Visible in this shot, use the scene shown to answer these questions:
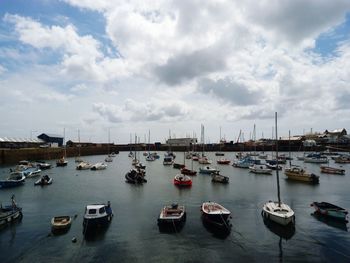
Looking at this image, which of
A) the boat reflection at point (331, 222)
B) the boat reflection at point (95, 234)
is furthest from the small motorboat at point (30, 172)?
the boat reflection at point (331, 222)

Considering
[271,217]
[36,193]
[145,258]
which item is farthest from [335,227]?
[36,193]

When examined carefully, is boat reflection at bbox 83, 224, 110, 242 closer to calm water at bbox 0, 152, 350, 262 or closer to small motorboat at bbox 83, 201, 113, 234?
calm water at bbox 0, 152, 350, 262

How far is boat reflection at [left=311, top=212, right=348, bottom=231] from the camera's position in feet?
120

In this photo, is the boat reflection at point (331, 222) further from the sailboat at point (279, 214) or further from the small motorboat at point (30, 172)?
the small motorboat at point (30, 172)

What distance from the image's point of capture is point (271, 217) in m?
37.3

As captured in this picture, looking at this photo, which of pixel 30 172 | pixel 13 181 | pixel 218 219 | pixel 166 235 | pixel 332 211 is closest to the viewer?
pixel 166 235

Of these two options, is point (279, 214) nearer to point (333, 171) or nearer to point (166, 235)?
point (166, 235)

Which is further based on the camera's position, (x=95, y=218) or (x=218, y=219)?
(x=218, y=219)

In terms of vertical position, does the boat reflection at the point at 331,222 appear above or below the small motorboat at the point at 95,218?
below

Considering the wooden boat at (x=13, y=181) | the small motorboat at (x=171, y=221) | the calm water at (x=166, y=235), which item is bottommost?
the calm water at (x=166, y=235)

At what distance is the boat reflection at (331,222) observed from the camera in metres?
36.6

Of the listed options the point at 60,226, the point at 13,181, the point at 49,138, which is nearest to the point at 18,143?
the point at 49,138

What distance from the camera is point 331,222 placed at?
126 ft

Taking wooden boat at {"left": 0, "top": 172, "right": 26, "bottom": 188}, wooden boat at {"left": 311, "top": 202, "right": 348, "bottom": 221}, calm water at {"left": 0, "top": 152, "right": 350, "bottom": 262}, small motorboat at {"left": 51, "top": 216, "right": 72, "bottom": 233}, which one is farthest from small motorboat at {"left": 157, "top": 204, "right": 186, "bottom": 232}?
wooden boat at {"left": 0, "top": 172, "right": 26, "bottom": 188}
